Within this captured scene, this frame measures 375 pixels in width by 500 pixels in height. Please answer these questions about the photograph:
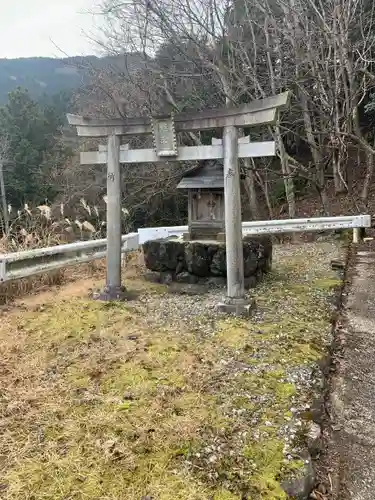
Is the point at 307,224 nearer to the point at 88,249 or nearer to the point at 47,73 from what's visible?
the point at 88,249

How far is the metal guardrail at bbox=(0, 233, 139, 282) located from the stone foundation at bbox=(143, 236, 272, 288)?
70 centimetres

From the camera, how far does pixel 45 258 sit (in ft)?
14.1

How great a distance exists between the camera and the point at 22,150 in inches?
805

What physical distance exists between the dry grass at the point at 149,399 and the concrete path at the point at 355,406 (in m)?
0.21

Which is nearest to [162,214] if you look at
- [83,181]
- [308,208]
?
[83,181]

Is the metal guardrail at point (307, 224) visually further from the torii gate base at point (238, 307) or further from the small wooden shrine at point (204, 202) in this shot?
the torii gate base at point (238, 307)

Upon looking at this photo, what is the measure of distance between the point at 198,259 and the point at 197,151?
1256 mm

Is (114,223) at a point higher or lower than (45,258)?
higher

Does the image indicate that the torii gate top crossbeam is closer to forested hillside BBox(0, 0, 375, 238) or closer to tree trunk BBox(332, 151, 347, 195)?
forested hillside BBox(0, 0, 375, 238)

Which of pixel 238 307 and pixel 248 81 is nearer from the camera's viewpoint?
pixel 238 307

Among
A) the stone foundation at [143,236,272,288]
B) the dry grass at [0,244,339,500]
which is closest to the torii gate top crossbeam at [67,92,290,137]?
the stone foundation at [143,236,272,288]

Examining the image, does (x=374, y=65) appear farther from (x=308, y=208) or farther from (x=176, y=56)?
(x=176, y=56)

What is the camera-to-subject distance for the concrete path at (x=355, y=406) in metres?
1.75

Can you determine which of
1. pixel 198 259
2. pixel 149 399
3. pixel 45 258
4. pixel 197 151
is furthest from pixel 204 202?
pixel 149 399
